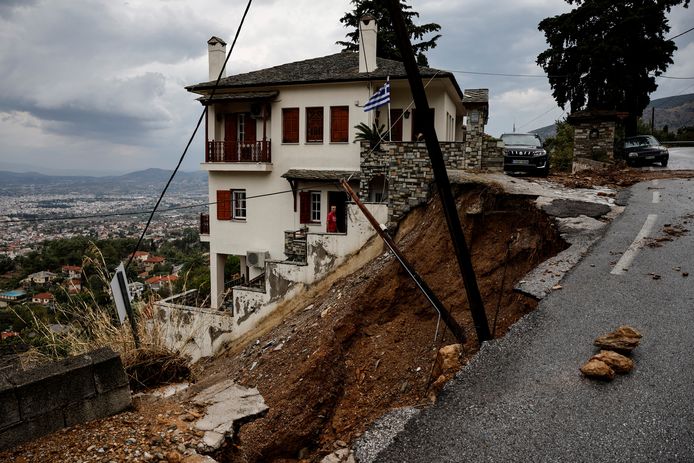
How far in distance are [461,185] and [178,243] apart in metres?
41.7

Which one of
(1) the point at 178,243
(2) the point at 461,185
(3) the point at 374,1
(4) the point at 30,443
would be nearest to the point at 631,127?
(3) the point at 374,1

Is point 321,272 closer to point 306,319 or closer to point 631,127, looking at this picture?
point 306,319

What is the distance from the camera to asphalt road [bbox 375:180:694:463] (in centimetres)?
402

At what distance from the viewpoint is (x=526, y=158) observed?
17641 millimetres

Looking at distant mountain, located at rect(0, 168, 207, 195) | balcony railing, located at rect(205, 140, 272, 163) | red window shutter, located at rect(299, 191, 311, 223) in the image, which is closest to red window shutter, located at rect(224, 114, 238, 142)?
balcony railing, located at rect(205, 140, 272, 163)

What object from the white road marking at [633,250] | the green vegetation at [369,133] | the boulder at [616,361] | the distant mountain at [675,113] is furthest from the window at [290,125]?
the distant mountain at [675,113]

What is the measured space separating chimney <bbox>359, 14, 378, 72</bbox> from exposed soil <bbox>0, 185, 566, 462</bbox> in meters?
8.76

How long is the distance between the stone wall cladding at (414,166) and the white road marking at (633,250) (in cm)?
527

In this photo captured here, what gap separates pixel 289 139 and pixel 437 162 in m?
15.3

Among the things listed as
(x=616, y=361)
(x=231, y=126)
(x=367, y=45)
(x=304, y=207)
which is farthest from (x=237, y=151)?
(x=616, y=361)

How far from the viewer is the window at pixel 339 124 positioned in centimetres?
1923

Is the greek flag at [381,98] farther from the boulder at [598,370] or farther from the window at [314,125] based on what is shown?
the boulder at [598,370]

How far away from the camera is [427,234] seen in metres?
11.4

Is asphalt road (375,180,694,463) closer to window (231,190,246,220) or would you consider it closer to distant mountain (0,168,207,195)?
window (231,190,246,220)
